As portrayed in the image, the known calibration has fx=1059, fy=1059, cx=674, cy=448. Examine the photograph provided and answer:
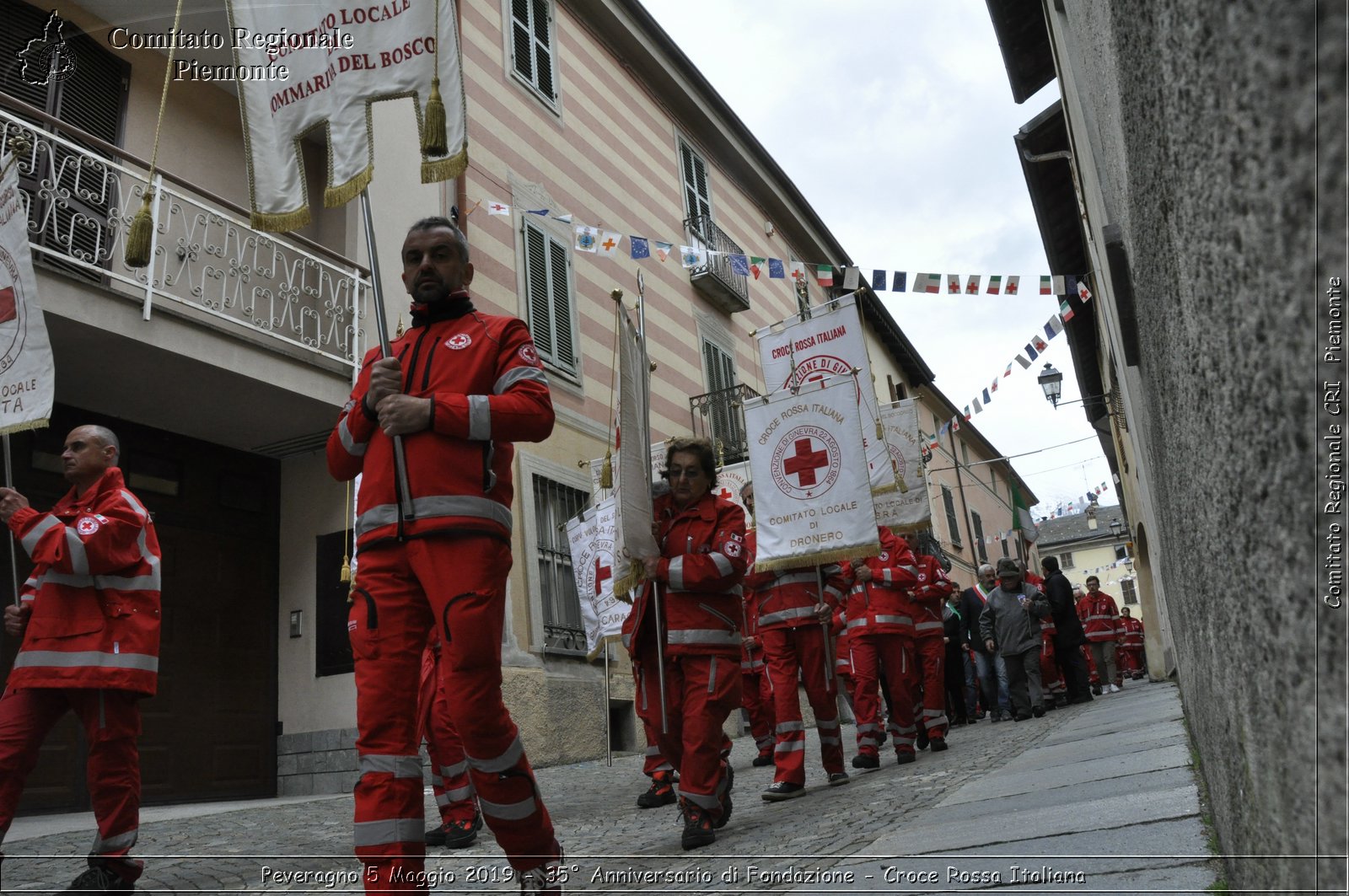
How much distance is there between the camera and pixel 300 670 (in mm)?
10773

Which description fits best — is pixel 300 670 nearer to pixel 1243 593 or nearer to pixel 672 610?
pixel 672 610

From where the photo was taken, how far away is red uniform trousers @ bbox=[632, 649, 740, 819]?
4.68 metres

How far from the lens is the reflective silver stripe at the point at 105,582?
188 inches

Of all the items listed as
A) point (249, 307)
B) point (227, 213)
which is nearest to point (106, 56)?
point (227, 213)

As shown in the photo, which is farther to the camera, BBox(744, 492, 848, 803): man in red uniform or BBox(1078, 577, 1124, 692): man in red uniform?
BBox(1078, 577, 1124, 692): man in red uniform

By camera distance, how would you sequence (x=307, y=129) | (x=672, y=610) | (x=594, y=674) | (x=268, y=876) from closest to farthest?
1. (x=307, y=129)
2. (x=268, y=876)
3. (x=672, y=610)
4. (x=594, y=674)

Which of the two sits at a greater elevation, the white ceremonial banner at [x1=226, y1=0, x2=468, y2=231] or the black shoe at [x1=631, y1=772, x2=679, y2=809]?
the white ceremonial banner at [x1=226, y1=0, x2=468, y2=231]

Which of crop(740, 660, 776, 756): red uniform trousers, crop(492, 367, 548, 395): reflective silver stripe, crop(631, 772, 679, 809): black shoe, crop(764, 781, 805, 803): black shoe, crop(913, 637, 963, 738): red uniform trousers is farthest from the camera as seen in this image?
crop(740, 660, 776, 756): red uniform trousers

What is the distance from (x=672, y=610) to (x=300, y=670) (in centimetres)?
689

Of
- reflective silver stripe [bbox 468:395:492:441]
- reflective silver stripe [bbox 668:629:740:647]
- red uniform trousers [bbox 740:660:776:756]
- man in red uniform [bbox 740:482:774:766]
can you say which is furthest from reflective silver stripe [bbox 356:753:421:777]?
red uniform trousers [bbox 740:660:776:756]

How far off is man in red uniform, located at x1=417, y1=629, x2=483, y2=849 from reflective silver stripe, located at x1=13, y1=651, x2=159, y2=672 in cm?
145

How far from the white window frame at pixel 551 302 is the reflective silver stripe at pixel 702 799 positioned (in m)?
9.77

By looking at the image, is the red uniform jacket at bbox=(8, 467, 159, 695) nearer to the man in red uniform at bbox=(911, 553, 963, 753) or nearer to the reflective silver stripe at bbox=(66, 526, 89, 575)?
the reflective silver stripe at bbox=(66, 526, 89, 575)

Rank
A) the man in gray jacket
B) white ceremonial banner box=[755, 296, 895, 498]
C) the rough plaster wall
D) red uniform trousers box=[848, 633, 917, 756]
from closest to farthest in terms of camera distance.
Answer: the rough plaster wall → red uniform trousers box=[848, 633, 917, 756] → white ceremonial banner box=[755, 296, 895, 498] → the man in gray jacket
